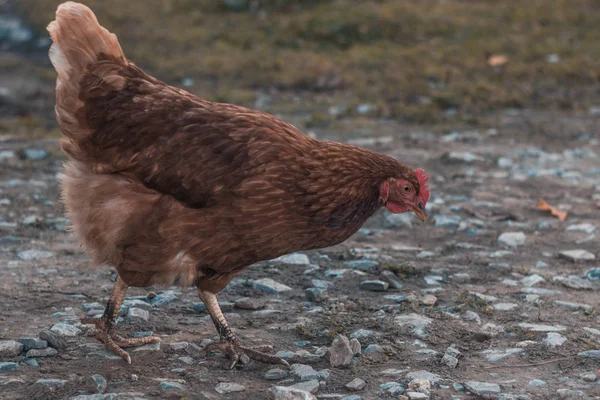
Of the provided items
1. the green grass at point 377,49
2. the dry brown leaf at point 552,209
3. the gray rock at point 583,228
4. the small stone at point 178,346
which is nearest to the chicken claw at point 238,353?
the small stone at point 178,346

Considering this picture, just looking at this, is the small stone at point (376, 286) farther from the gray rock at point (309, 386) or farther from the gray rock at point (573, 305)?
the gray rock at point (309, 386)

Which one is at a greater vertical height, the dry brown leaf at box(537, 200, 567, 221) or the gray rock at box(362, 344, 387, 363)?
the dry brown leaf at box(537, 200, 567, 221)

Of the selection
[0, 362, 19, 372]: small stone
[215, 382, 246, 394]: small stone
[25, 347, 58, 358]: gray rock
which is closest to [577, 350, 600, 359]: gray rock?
[215, 382, 246, 394]: small stone

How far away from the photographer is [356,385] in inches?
164

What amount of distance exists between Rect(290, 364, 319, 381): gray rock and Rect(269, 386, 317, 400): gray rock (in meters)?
0.30

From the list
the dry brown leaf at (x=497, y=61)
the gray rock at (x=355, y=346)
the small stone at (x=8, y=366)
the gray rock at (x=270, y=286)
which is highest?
the dry brown leaf at (x=497, y=61)

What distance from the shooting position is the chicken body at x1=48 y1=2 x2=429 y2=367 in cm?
434

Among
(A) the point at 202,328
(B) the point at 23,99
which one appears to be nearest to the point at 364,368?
(A) the point at 202,328

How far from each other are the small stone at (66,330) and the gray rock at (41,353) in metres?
0.27

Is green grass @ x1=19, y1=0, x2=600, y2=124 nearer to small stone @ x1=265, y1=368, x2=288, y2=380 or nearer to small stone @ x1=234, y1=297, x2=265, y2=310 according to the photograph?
small stone @ x1=234, y1=297, x2=265, y2=310

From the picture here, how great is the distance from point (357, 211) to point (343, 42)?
8.57m

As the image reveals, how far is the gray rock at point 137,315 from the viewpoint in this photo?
4.98 metres

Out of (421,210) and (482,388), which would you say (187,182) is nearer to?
(421,210)

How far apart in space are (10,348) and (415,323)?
2.32m
